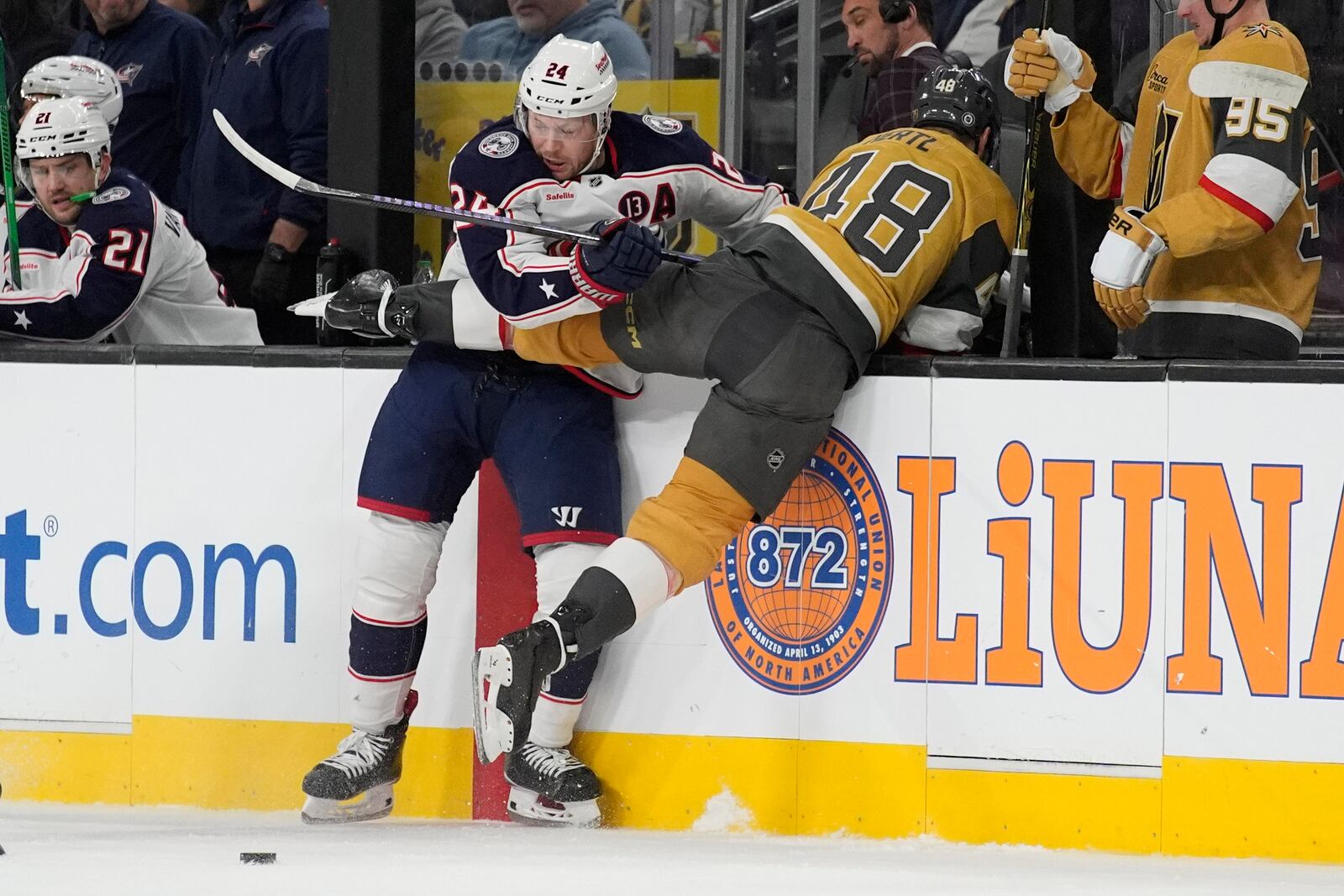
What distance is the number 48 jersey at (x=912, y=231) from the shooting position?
3055 millimetres

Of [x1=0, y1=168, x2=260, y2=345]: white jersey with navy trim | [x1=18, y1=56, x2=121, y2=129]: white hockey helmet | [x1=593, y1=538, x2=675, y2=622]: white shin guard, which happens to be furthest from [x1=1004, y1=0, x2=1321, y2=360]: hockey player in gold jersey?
[x1=18, y1=56, x2=121, y2=129]: white hockey helmet

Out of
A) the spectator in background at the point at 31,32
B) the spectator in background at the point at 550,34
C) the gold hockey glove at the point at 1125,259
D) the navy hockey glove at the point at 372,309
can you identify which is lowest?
the navy hockey glove at the point at 372,309

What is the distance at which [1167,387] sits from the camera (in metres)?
2.97

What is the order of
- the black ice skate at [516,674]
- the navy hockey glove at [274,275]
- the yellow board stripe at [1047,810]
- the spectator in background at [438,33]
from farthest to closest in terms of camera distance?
the spectator in background at [438,33]
the navy hockey glove at [274,275]
the yellow board stripe at [1047,810]
the black ice skate at [516,674]

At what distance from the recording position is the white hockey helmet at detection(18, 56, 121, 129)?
4.28 meters

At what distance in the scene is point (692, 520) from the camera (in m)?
2.96

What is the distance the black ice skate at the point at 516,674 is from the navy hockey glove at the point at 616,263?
0.60m

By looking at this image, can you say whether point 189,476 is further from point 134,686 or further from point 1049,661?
point 1049,661

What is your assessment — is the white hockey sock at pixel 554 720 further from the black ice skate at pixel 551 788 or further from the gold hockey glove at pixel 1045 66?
the gold hockey glove at pixel 1045 66

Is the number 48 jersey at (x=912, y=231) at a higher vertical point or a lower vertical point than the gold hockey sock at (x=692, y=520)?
higher

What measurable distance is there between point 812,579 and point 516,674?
654 millimetres

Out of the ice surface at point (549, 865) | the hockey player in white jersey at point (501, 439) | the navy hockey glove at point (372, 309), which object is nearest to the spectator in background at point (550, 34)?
the hockey player in white jersey at point (501, 439)

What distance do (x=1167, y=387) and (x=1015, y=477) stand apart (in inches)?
12.0

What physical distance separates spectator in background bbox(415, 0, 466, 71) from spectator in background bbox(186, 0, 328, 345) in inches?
14.1
